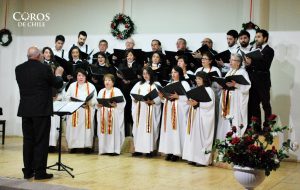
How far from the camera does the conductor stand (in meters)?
5.96

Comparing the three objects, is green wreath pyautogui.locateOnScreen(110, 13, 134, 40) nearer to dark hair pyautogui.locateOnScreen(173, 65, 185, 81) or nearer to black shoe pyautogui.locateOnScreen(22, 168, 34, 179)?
dark hair pyautogui.locateOnScreen(173, 65, 185, 81)

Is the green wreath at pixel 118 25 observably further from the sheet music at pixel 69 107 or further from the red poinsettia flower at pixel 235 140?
the red poinsettia flower at pixel 235 140

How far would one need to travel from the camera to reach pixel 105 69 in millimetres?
9266

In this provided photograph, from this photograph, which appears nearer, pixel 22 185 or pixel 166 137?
pixel 22 185

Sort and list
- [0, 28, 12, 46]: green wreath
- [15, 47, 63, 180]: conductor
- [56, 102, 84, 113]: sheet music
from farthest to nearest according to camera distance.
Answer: [0, 28, 12, 46]: green wreath, [56, 102, 84, 113]: sheet music, [15, 47, 63, 180]: conductor

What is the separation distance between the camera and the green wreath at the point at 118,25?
34.9 ft

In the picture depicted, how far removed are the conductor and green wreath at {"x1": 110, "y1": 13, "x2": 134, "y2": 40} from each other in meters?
4.72

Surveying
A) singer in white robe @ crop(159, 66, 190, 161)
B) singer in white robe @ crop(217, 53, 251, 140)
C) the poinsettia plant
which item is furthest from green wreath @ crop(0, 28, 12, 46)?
the poinsettia plant

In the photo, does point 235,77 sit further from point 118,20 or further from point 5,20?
point 5,20

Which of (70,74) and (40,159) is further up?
(70,74)

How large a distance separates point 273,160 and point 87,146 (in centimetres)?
468

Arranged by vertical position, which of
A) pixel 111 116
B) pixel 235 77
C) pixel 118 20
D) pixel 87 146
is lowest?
pixel 87 146

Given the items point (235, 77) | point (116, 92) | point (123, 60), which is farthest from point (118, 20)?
point (235, 77)

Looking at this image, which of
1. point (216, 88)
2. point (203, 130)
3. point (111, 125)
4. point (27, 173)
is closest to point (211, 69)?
point (216, 88)
